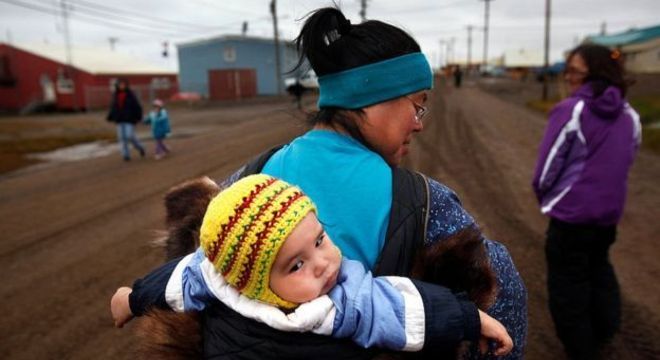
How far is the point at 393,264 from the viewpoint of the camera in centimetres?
129

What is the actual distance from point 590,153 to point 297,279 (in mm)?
2594

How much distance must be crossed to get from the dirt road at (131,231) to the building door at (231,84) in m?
32.6

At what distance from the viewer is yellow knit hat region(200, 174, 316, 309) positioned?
3.84 ft

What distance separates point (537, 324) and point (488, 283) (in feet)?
10.6

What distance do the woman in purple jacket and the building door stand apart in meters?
44.2

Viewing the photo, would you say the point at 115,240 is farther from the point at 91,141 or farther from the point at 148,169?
the point at 91,141

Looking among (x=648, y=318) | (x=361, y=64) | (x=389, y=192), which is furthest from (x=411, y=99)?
(x=648, y=318)

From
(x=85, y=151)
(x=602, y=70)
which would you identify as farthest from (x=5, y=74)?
(x=602, y=70)

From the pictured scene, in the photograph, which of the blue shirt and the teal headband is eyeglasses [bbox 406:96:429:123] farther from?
the blue shirt

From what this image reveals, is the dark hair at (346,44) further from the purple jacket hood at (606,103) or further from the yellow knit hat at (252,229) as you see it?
the purple jacket hood at (606,103)

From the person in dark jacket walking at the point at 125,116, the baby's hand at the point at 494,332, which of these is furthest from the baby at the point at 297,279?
the person in dark jacket walking at the point at 125,116

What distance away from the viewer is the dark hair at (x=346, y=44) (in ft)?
4.60

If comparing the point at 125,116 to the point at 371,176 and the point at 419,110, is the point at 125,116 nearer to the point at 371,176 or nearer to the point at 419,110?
the point at 419,110

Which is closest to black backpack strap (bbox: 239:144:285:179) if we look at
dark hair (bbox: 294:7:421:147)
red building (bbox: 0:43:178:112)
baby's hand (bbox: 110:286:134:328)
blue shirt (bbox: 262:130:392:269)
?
blue shirt (bbox: 262:130:392:269)
